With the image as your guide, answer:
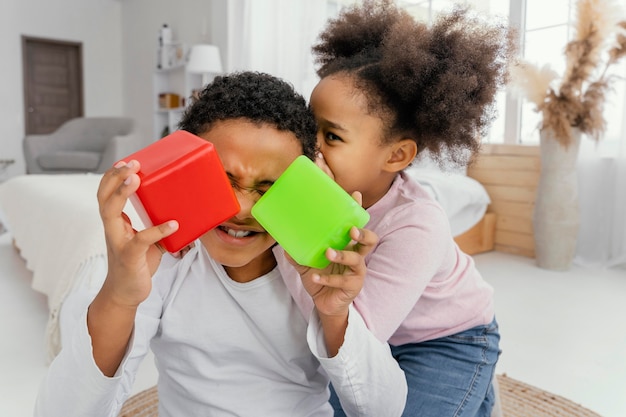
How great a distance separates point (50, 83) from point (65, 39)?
566mm

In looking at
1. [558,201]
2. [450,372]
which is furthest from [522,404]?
[558,201]

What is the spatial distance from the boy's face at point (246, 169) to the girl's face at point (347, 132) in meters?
0.22

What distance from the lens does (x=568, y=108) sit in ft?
8.70

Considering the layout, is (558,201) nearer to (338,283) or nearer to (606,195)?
(606,195)

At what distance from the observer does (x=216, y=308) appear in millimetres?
691

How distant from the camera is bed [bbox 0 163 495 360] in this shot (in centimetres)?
154

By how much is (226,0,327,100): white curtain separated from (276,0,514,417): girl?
2.80 metres

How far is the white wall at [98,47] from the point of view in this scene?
6.11m

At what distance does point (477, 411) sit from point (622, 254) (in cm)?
220

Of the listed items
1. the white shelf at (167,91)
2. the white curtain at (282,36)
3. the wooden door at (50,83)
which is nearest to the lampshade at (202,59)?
the white curtain at (282,36)

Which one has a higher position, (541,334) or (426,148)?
(426,148)

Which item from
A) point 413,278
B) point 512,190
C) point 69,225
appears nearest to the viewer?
point 413,278

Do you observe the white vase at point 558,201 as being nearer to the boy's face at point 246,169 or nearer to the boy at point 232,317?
the boy at point 232,317

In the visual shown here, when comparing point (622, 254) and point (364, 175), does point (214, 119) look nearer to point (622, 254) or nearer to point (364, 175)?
point (364, 175)
